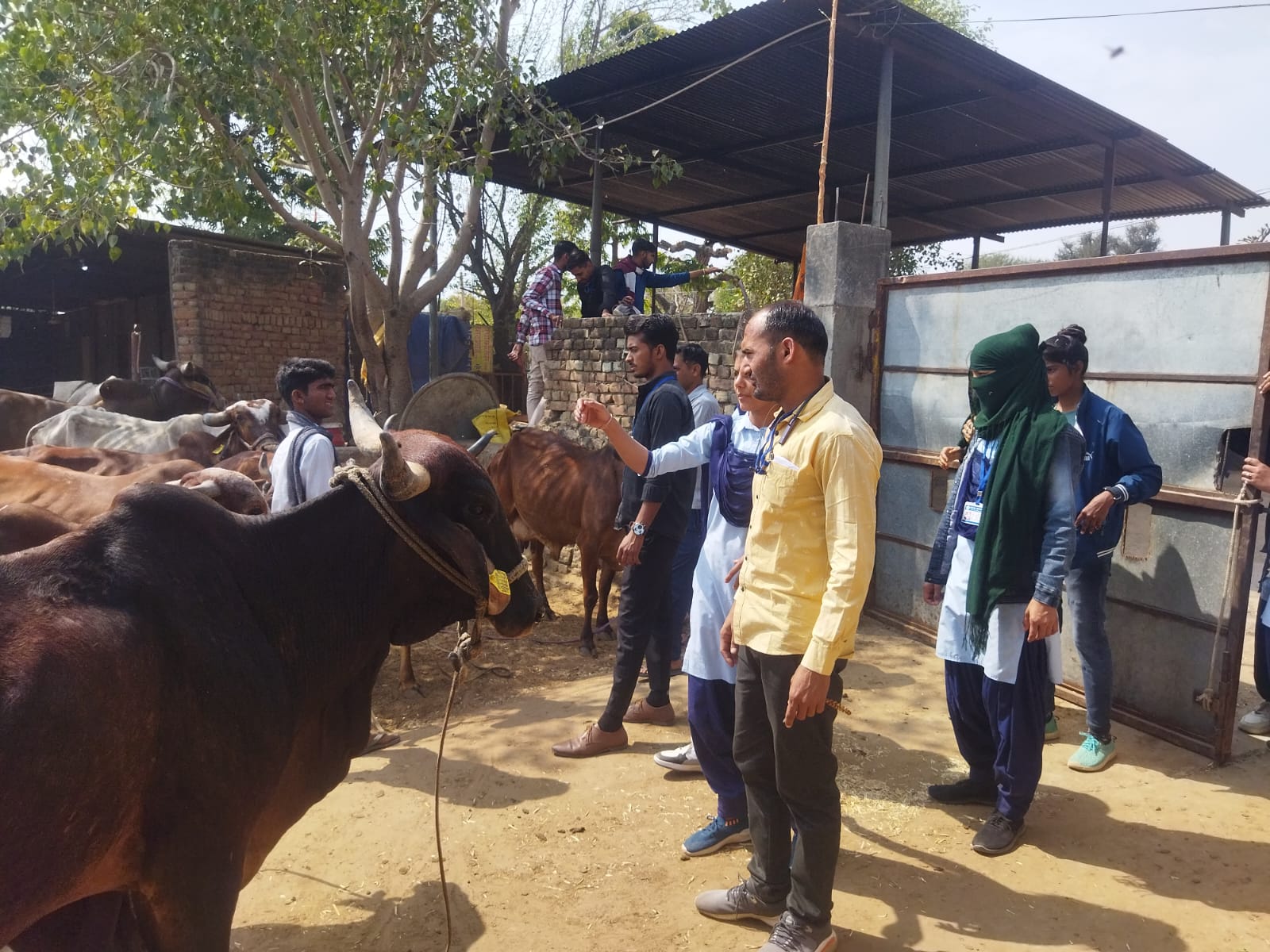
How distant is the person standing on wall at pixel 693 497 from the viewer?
487 centimetres

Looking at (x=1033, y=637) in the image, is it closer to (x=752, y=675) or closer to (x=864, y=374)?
(x=752, y=675)

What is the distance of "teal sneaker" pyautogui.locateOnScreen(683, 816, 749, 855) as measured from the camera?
341 cm

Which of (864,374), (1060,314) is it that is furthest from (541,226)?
(1060,314)

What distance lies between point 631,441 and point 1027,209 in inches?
463

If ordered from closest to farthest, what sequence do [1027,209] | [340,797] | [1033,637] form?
[1033,637] < [340,797] < [1027,209]

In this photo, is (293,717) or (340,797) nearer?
(293,717)

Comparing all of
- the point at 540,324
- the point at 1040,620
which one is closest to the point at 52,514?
the point at 1040,620

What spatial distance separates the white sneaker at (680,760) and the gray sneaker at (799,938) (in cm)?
134

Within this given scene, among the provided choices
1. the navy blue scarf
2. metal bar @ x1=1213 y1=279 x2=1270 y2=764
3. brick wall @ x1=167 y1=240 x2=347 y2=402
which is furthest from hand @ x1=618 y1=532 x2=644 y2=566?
brick wall @ x1=167 y1=240 x2=347 y2=402

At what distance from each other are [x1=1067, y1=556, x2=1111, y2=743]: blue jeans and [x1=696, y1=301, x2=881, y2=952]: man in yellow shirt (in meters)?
2.04

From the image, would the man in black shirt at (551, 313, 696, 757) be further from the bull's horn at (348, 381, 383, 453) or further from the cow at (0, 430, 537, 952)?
the cow at (0, 430, 537, 952)

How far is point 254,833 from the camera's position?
2277mm

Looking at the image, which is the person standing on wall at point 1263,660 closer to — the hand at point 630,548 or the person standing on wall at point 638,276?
the hand at point 630,548

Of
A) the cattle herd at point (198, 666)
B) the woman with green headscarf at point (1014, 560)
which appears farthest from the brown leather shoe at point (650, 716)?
the cattle herd at point (198, 666)
